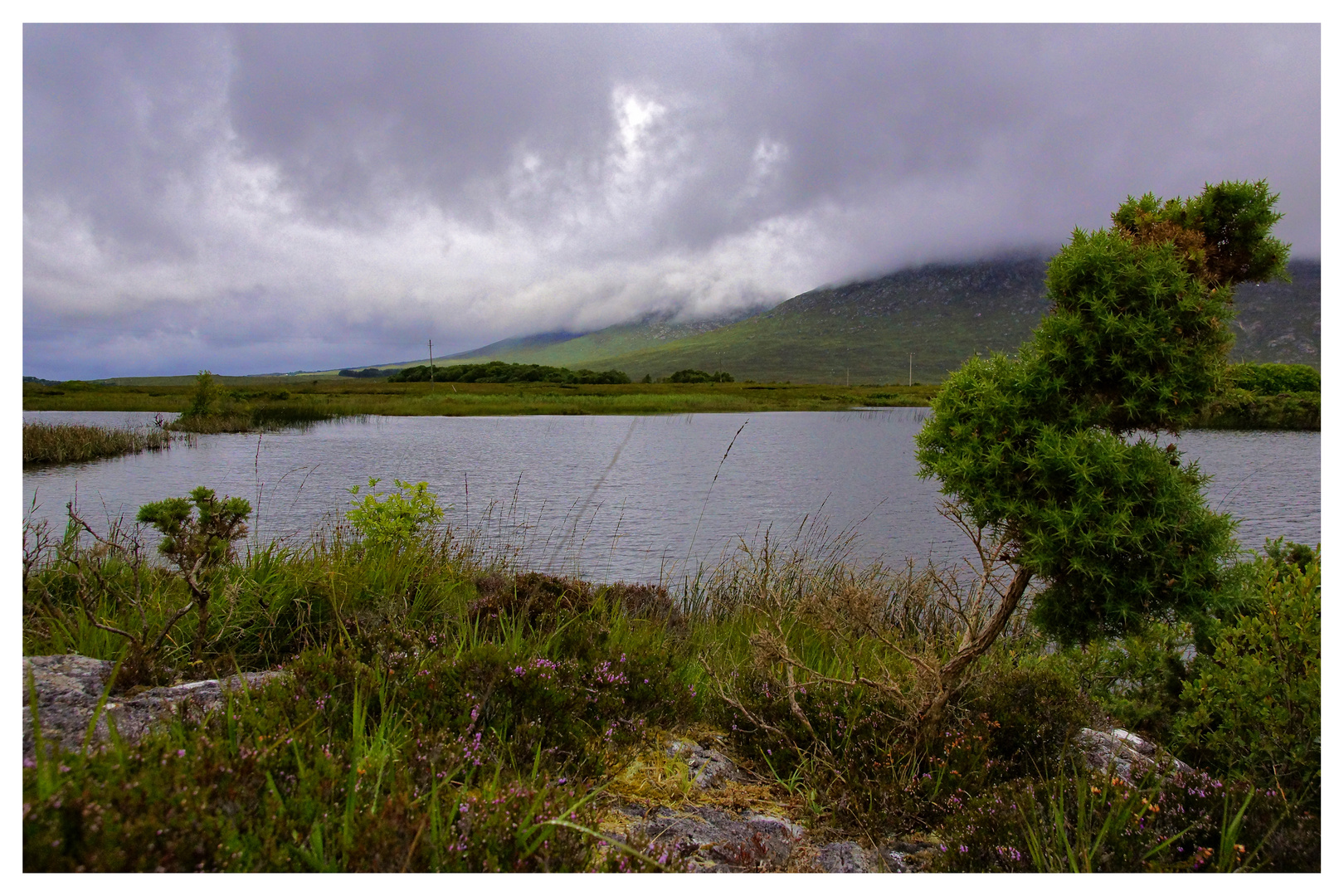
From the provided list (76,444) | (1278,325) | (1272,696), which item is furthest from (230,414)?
(1278,325)

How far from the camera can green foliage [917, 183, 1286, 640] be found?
10.4 ft

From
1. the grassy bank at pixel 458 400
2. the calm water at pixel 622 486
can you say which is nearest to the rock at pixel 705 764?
the calm water at pixel 622 486

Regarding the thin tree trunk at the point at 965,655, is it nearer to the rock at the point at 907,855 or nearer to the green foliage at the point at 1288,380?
the rock at the point at 907,855

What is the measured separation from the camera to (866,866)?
3.01 m

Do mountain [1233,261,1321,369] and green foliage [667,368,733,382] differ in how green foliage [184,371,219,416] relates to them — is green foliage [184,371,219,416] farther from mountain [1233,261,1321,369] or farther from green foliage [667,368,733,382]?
mountain [1233,261,1321,369]

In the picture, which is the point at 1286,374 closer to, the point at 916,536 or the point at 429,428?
the point at 916,536

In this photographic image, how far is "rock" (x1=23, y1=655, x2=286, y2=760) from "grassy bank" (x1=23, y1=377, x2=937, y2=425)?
43702 mm

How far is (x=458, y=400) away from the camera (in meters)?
68.5

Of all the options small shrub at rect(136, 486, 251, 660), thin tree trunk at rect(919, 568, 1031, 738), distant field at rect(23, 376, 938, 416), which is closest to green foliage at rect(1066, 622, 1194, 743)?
thin tree trunk at rect(919, 568, 1031, 738)

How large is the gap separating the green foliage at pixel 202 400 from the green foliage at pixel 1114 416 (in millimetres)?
44473

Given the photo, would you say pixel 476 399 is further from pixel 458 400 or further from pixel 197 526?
pixel 197 526

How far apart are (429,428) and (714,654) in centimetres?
4252

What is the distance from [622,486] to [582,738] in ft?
58.5

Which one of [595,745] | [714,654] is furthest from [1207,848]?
[714,654]
